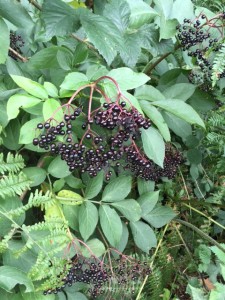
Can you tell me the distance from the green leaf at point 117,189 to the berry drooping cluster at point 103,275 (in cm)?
21

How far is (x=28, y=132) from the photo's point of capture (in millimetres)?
1052

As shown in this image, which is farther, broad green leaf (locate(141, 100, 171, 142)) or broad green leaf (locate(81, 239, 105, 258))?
broad green leaf (locate(81, 239, 105, 258))

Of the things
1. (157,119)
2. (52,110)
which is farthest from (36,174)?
(157,119)

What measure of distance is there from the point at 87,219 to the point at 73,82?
0.48 m

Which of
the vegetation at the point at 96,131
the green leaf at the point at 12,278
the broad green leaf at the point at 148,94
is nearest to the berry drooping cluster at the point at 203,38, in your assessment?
the vegetation at the point at 96,131

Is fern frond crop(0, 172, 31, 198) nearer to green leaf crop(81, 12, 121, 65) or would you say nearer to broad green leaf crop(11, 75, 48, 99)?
broad green leaf crop(11, 75, 48, 99)

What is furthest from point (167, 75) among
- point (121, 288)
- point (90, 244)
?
point (121, 288)

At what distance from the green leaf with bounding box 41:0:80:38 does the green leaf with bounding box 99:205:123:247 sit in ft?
1.94

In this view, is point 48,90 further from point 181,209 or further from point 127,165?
point 181,209

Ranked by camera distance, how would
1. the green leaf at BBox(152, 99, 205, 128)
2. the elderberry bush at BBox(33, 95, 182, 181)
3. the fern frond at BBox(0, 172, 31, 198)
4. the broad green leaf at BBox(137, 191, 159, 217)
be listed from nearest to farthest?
the elderberry bush at BBox(33, 95, 182, 181), the fern frond at BBox(0, 172, 31, 198), the green leaf at BBox(152, 99, 205, 128), the broad green leaf at BBox(137, 191, 159, 217)

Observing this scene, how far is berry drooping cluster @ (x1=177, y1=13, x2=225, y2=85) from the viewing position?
1.20 meters

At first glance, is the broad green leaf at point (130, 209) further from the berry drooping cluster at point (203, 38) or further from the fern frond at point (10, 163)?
the berry drooping cluster at point (203, 38)

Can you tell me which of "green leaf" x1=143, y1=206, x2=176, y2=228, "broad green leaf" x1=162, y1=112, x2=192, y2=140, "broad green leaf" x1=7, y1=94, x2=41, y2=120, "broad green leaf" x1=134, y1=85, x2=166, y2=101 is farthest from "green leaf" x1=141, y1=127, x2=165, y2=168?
"green leaf" x1=143, y1=206, x2=176, y2=228

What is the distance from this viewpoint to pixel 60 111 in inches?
39.3
